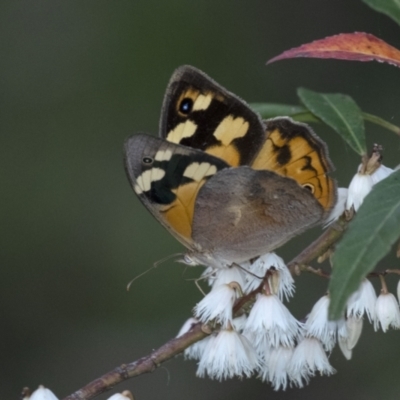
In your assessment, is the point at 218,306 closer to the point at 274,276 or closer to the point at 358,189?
the point at 274,276

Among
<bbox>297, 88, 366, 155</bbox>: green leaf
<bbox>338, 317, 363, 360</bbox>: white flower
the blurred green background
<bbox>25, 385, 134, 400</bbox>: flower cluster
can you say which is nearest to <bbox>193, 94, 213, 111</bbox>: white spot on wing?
<bbox>297, 88, 366, 155</bbox>: green leaf

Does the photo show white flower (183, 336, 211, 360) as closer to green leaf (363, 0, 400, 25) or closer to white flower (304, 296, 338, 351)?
white flower (304, 296, 338, 351)

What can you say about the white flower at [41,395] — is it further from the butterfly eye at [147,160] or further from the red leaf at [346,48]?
the red leaf at [346,48]

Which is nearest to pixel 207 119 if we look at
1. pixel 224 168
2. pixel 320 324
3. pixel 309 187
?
pixel 224 168

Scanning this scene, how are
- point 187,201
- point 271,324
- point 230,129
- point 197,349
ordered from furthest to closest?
1. point 197,349
2. point 187,201
3. point 230,129
4. point 271,324

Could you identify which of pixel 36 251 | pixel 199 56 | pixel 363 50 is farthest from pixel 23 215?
pixel 363 50

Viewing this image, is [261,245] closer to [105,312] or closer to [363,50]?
[363,50]
